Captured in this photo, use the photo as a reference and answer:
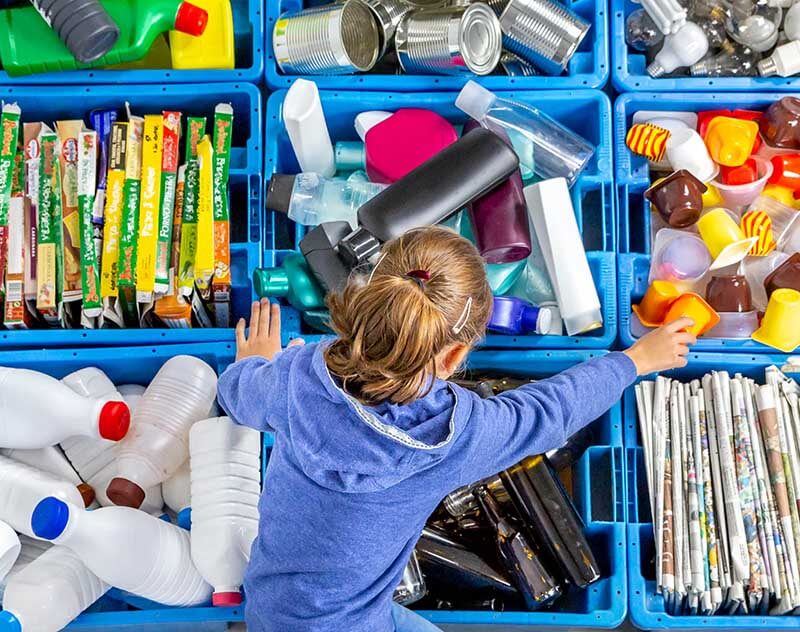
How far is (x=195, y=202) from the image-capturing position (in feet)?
4.11

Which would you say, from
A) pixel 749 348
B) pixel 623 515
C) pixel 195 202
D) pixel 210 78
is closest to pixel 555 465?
pixel 623 515

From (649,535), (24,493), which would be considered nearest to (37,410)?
(24,493)

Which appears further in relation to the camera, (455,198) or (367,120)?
(367,120)

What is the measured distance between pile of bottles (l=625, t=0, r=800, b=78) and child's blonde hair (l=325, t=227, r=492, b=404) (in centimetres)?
59

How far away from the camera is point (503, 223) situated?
3.92 feet

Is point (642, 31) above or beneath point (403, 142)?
above

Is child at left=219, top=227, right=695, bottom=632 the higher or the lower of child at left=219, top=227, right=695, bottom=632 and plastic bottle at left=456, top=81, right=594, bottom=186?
the lower

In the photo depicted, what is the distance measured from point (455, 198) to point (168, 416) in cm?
48

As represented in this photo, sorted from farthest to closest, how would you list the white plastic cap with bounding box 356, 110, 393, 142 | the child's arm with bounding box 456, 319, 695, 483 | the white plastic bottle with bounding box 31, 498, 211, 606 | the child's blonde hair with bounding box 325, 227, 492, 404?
the white plastic cap with bounding box 356, 110, 393, 142, the white plastic bottle with bounding box 31, 498, 211, 606, the child's arm with bounding box 456, 319, 695, 483, the child's blonde hair with bounding box 325, 227, 492, 404

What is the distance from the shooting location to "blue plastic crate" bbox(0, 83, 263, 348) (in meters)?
1.24

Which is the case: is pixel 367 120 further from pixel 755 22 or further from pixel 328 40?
pixel 755 22

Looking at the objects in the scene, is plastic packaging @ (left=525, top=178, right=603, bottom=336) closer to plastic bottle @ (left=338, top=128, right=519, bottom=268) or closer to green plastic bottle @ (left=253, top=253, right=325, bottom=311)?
plastic bottle @ (left=338, top=128, right=519, bottom=268)

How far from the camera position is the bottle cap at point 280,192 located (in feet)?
4.06

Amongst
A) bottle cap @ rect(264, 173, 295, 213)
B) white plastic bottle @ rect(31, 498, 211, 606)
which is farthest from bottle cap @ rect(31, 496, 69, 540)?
bottle cap @ rect(264, 173, 295, 213)
